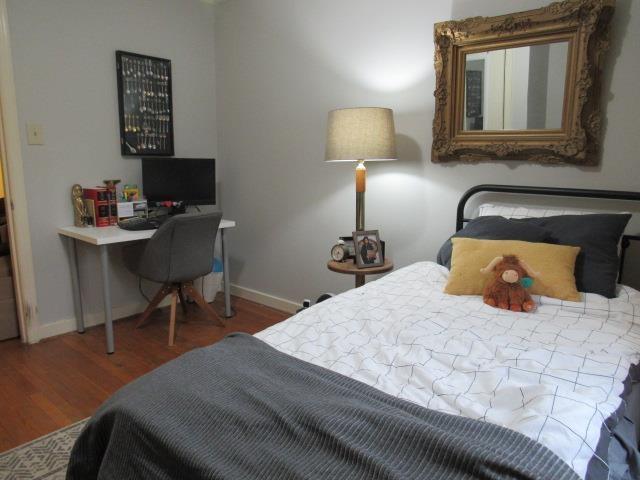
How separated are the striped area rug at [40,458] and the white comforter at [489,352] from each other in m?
1.07

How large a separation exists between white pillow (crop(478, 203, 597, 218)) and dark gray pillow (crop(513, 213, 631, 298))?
0.65 feet

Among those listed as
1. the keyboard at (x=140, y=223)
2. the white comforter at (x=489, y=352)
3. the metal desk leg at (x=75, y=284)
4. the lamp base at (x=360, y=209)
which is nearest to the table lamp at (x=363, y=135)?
the lamp base at (x=360, y=209)

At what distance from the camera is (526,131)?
7.32 feet

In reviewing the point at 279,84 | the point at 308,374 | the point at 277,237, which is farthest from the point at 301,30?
the point at 308,374

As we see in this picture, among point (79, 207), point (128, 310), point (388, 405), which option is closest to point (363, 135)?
point (388, 405)

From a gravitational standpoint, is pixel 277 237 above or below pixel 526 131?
below

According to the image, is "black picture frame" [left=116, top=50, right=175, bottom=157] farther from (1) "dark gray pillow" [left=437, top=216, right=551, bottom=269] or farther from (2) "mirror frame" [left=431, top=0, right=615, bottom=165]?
(1) "dark gray pillow" [left=437, top=216, right=551, bottom=269]

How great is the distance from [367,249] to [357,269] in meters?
0.14

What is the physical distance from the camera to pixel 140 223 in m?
2.98

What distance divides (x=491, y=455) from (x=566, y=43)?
197 centimetres

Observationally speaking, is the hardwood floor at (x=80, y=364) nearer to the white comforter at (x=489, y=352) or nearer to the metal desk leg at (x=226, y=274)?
the metal desk leg at (x=226, y=274)

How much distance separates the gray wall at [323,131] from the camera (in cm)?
216

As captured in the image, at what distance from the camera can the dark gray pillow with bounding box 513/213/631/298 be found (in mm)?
1822

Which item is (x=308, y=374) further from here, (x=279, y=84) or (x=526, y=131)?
(x=279, y=84)
